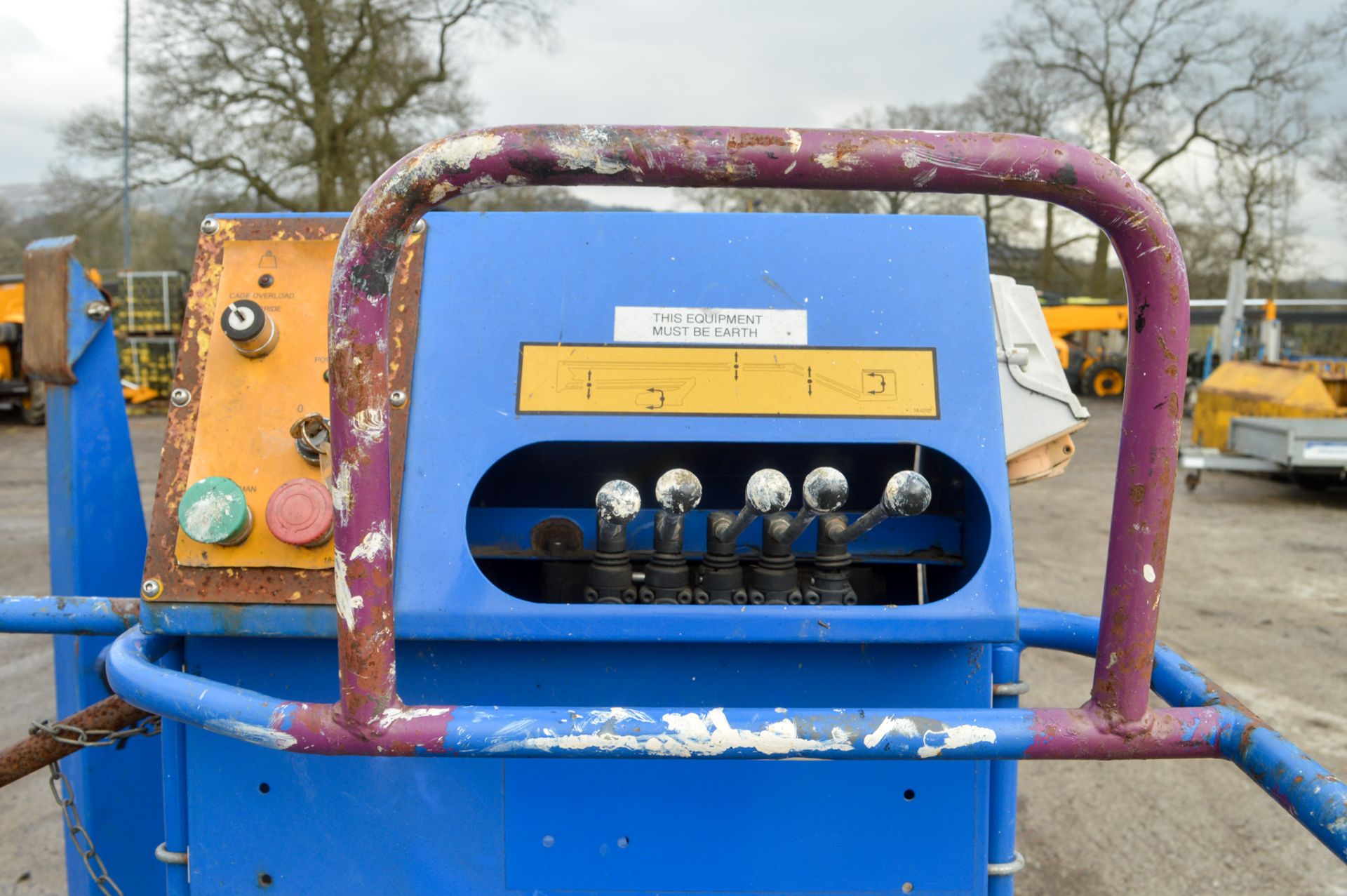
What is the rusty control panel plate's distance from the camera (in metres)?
1.24

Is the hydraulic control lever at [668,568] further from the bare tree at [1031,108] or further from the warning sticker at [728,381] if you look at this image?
the bare tree at [1031,108]

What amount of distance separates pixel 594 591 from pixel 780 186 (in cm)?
68

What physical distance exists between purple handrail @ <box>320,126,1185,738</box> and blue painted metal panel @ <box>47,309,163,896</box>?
1.01m

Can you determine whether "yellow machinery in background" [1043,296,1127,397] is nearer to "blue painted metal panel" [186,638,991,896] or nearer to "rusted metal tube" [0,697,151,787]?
"blue painted metal panel" [186,638,991,896]

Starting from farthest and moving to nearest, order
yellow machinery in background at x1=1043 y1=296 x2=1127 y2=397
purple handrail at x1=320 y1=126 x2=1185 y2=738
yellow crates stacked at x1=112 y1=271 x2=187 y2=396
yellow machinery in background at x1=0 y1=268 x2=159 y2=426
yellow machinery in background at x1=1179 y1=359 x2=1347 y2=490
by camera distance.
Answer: yellow machinery in background at x1=1043 y1=296 x2=1127 y2=397 < yellow crates stacked at x1=112 y1=271 x2=187 y2=396 < yellow machinery in background at x1=0 y1=268 x2=159 y2=426 < yellow machinery in background at x1=1179 y1=359 x2=1347 y2=490 < purple handrail at x1=320 y1=126 x2=1185 y2=738

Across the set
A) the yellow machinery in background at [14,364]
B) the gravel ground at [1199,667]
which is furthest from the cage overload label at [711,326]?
the yellow machinery in background at [14,364]

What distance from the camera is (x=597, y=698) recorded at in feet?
4.20

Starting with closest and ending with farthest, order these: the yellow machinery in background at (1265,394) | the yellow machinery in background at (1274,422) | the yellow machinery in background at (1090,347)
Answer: the yellow machinery in background at (1274,422) < the yellow machinery in background at (1265,394) < the yellow machinery in background at (1090,347)

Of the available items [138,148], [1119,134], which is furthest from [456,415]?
[1119,134]

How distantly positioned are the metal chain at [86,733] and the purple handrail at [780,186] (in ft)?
2.60

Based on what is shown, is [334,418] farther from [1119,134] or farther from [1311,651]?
[1119,134]

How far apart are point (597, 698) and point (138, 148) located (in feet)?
60.6

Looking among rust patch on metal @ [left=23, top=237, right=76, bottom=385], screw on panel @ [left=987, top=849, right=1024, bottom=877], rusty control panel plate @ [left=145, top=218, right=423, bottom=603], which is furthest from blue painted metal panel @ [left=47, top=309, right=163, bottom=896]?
screw on panel @ [left=987, top=849, right=1024, bottom=877]

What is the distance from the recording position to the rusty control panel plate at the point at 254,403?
4.08ft
